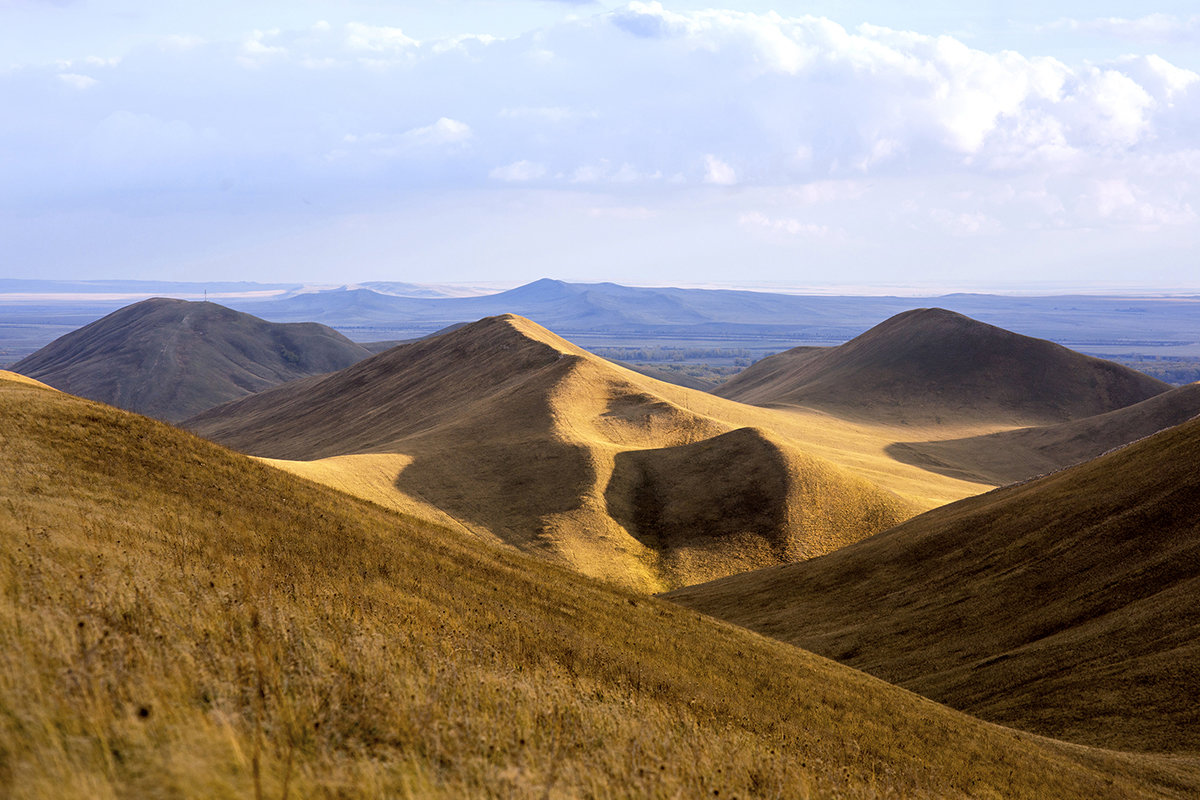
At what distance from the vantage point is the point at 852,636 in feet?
105

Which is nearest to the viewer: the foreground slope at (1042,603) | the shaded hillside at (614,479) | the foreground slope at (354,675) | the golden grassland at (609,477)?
the foreground slope at (354,675)

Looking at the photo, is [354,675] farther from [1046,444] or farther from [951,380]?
[951,380]

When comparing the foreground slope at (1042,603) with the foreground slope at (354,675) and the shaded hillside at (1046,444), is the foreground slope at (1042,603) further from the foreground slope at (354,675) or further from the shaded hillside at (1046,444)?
the shaded hillside at (1046,444)

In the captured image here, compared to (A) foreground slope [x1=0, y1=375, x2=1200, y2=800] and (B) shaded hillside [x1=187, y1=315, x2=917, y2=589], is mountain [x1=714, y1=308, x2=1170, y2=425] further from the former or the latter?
(A) foreground slope [x1=0, y1=375, x2=1200, y2=800]

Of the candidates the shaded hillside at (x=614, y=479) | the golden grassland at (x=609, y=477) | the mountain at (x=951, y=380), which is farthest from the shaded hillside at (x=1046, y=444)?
the shaded hillside at (x=614, y=479)

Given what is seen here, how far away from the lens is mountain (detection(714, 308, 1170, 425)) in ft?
467

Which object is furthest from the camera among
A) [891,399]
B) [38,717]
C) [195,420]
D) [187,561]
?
[891,399]

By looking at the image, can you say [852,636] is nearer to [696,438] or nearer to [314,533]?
[314,533]

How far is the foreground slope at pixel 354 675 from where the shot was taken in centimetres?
687

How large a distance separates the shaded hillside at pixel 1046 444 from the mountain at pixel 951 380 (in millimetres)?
22556

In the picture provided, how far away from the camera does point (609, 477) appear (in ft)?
195

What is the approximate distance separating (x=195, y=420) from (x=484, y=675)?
140 m

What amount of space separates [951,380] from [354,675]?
160098 millimetres

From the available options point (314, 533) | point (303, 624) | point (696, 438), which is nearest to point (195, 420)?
point (696, 438)
